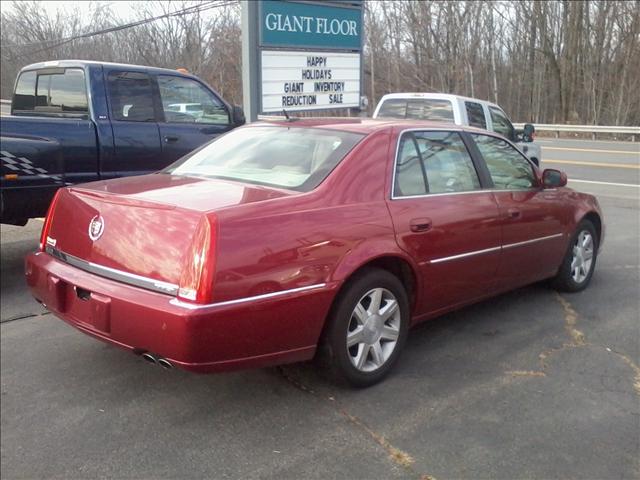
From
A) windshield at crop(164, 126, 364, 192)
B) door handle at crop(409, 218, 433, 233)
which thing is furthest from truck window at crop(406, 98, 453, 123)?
door handle at crop(409, 218, 433, 233)

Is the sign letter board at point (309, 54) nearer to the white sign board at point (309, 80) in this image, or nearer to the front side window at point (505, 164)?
the white sign board at point (309, 80)

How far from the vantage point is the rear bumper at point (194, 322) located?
9.74 ft

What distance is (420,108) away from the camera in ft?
35.5

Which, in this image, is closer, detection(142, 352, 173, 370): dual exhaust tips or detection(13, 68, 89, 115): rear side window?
detection(142, 352, 173, 370): dual exhaust tips

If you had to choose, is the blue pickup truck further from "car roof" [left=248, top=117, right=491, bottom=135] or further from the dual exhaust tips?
the dual exhaust tips

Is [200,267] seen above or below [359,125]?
below

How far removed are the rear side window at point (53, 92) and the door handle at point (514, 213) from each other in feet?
14.3

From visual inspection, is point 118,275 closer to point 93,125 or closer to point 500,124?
point 93,125

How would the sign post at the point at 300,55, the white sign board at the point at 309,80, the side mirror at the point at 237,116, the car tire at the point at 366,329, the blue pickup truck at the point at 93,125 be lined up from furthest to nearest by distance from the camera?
the white sign board at the point at 309,80, the sign post at the point at 300,55, the side mirror at the point at 237,116, the blue pickup truck at the point at 93,125, the car tire at the point at 366,329

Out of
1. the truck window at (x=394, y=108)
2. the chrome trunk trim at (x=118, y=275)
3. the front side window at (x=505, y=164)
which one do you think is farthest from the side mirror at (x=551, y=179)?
the truck window at (x=394, y=108)

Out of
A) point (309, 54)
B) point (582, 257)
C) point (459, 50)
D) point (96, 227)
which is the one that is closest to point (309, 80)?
point (309, 54)

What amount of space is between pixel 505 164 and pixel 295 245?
241cm

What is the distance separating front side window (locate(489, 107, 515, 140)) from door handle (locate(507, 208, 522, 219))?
6958 millimetres

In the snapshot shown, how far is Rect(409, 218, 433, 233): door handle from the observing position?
3.90 metres
